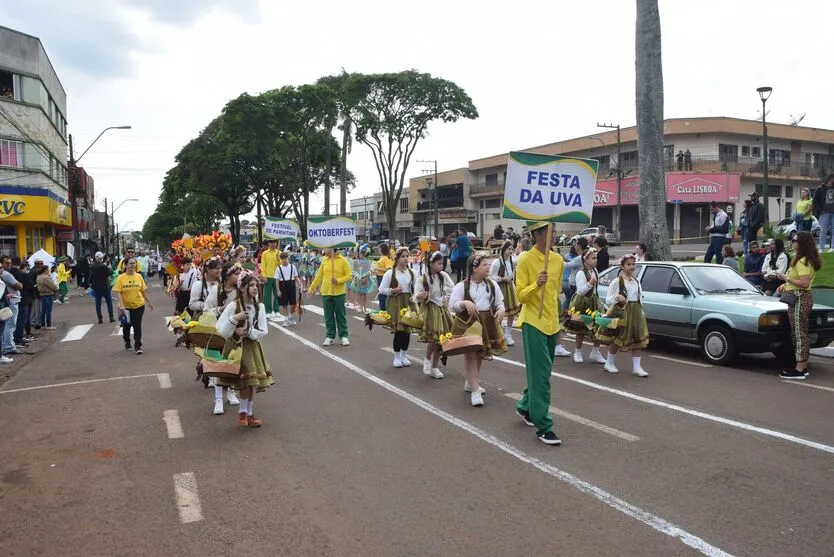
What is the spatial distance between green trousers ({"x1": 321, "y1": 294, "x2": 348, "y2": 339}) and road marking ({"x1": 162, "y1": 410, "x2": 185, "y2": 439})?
4.74m

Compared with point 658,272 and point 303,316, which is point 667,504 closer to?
point 658,272

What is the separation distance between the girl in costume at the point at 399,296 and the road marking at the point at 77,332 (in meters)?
8.65

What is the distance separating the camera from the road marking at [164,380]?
29.6 feet

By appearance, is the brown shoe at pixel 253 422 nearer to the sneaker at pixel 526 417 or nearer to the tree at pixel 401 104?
the sneaker at pixel 526 417

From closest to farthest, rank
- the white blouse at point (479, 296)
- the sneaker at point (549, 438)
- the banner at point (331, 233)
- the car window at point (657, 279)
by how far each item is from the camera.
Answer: the sneaker at point (549, 438)
the white blouse at point (479, 296)
the car window at point (657, 279)
the banner at point (331, 233)

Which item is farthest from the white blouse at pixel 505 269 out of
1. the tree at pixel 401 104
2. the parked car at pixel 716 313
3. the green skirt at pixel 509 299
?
the tree at pixel 401 104

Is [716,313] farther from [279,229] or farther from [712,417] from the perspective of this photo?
[279,229]

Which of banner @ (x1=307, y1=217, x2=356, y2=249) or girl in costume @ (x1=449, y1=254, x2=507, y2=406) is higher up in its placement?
banner @ (x1=307, y1=217, x2=356, y2=249)

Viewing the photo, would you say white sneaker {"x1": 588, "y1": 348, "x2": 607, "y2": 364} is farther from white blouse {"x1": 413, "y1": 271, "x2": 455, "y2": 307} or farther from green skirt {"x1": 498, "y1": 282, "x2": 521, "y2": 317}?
white blouse {"x1": 413, "y1": 271, "x2": 455, "y2": 307}

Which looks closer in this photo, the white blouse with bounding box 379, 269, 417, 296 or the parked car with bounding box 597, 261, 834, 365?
the parked car with bounding box 597, 261, 834, 365

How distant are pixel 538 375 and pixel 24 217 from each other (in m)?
35.5

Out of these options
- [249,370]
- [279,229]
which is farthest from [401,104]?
[249,370]

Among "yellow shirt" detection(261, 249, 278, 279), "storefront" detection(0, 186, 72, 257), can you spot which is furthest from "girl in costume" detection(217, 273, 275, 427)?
"storefront" detection(0, 186, 72, 257)

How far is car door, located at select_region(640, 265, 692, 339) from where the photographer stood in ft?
34.0
